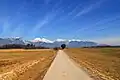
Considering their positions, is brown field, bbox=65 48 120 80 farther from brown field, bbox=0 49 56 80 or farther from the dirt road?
brown field, bbox=0 49 56 80

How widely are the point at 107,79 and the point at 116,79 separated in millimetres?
585

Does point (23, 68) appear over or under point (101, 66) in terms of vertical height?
over

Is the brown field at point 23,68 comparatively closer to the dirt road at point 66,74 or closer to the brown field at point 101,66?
the dirt road at point 66,74

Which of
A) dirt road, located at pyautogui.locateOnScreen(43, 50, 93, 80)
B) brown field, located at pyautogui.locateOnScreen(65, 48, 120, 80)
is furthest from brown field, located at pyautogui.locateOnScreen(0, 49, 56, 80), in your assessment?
brown field, located at pyautogui.locateOnScreen(65, 48, 120, 80)

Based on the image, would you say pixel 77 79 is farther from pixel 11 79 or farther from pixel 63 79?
pixel 11 79

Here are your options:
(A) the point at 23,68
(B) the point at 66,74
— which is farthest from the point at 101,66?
(B) the point at 66,74

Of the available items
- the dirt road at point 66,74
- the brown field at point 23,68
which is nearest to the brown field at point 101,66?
the dirt road at point 66,74

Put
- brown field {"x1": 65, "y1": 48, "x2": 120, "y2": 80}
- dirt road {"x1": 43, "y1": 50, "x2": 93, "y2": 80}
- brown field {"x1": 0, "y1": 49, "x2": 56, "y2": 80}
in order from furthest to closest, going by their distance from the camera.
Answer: brown field {"x1": 0, "y1": 49, "x2": 56, "y2": 80}
brown field {"x1": 65, "y1": 48, "x2": 120, "y2": 80}
dirt road {"x1": 43, "y1": 50, "x2": 93, "y2": 80}

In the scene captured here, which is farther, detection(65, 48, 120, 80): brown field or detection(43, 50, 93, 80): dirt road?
detection(65, 48, 120, 80): brown field

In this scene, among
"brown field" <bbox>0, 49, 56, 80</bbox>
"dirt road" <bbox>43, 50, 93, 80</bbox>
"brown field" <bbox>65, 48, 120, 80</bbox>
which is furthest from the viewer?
"brown field" <bbox>0, 49, 56, 80</bbox>

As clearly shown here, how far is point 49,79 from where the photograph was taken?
1391 cm

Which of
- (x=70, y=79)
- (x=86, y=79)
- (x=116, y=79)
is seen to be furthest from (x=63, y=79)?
(x=116, y=79)

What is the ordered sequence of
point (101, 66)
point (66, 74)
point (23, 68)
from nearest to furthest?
1. point (66, 74)
2. point (23, 68)
3. point (101, 66)

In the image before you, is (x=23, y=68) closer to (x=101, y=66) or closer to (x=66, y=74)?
(x=101, y=66)
